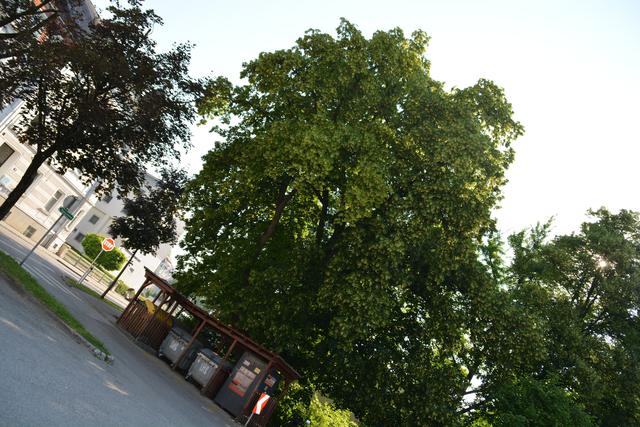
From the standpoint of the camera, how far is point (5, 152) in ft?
103

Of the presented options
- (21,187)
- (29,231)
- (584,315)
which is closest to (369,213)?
(21,187)

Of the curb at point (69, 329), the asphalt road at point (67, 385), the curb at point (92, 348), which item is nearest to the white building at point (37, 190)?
the curb at point (69, 329)

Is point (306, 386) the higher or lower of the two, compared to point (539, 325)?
lower

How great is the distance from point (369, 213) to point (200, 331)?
28.0 ft

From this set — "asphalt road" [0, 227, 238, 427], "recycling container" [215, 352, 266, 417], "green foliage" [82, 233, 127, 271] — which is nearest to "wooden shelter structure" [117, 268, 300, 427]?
"recycling container" [215, 352, 266, 417]

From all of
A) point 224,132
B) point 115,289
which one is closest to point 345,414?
point 224,132

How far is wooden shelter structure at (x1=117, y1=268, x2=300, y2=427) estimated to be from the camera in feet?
50.0

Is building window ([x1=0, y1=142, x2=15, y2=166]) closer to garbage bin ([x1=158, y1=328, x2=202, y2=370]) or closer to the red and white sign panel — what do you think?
garbage bin ([x1=158, y1=328, x2=202, y2=370])

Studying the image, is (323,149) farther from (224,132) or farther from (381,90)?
(224,132)

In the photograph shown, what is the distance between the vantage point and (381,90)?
18969mm

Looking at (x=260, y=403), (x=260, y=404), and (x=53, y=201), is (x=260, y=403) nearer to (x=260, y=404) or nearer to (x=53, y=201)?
(x=260, y=404)

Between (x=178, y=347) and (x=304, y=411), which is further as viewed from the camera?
(x=304, y=411)

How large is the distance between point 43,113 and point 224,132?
834cm

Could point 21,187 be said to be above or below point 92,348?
above
